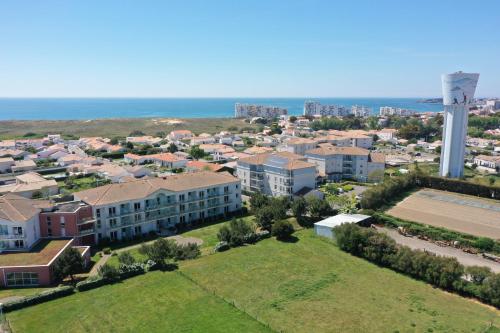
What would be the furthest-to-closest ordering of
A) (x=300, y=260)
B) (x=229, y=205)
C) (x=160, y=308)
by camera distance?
(x=229, y=205) → (x=300, y=260) → (x=160, y=308)

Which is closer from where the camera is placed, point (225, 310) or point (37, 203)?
point (225, 310)

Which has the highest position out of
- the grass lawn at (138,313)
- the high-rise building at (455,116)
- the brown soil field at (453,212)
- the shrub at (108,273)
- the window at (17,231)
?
the high-rise building at (455,116)

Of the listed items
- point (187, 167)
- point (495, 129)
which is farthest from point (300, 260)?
point (495, 129)

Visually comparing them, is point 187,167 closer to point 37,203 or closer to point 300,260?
point 37,203

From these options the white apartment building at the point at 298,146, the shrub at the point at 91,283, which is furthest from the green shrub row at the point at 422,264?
the white apartment building at the point at 298,146

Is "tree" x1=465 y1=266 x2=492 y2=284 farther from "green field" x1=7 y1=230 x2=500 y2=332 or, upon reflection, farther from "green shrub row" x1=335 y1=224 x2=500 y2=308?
"green field" x1=7 y1=230 x2=500 y2=332

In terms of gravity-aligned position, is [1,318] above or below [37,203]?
below

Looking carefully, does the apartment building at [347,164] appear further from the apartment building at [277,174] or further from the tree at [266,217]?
the tree at [266,217]
